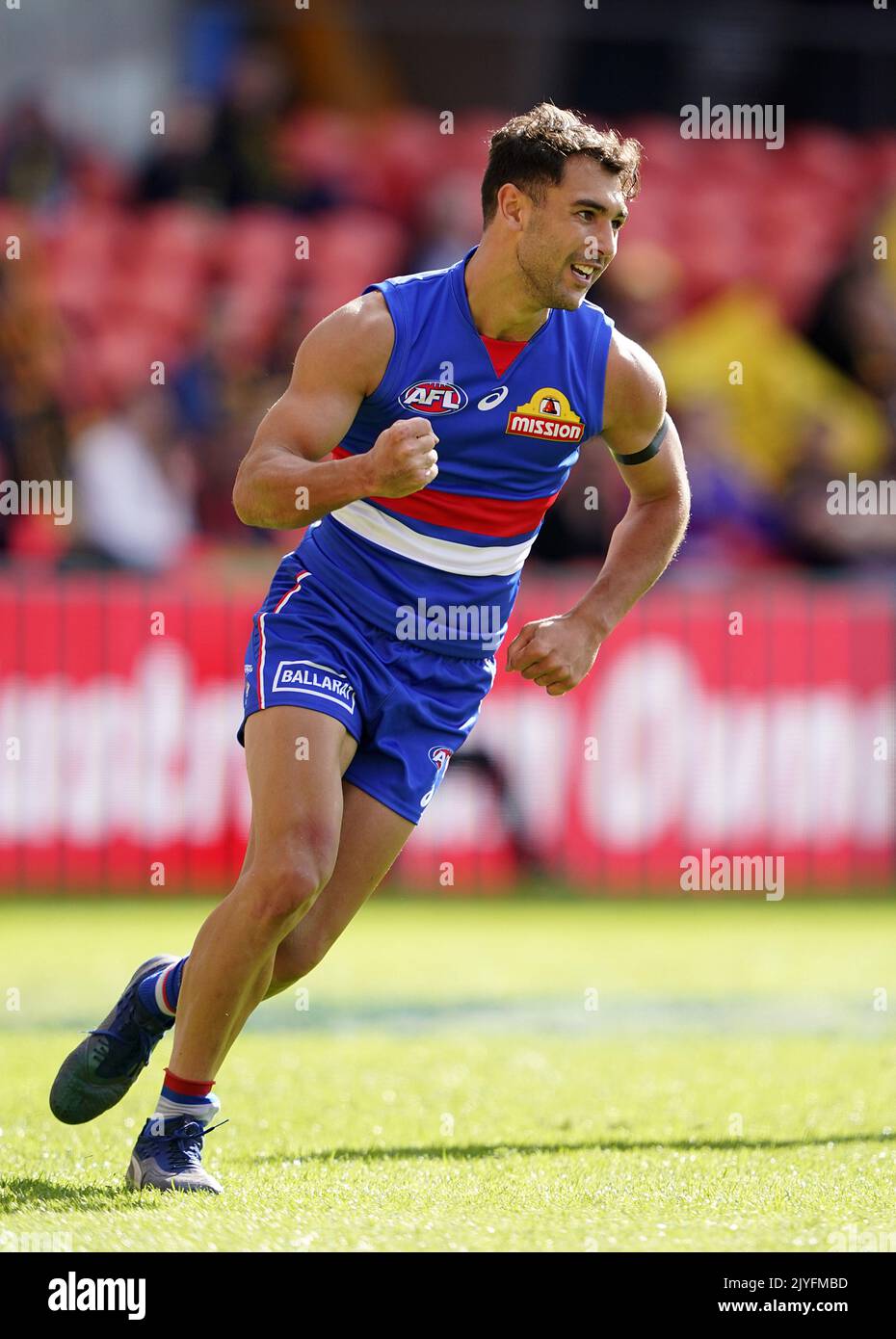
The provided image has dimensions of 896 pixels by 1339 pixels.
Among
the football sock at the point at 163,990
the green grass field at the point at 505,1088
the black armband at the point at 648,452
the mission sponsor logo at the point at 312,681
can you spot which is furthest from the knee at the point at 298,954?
the black armband at the point at 648,452

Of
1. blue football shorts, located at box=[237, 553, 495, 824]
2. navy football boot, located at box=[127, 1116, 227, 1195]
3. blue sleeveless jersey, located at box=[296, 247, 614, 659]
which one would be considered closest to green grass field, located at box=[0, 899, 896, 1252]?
navy football boot, located at box=[127, 1116, 227, 1195]

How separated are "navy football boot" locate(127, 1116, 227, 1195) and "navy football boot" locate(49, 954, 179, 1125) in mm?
498

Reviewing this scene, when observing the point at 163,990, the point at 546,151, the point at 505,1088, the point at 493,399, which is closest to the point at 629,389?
the point at 493,399

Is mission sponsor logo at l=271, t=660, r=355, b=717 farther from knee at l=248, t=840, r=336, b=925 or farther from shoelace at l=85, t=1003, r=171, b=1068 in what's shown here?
shoelace at l=85, t=1003, r=171, b=1068

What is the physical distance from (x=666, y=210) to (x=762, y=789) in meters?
6.94

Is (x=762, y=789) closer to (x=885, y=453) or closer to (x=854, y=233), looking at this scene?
(x=885, y=453)

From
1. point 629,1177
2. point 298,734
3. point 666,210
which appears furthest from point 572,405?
point 666,210

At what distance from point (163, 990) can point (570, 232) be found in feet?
7.77

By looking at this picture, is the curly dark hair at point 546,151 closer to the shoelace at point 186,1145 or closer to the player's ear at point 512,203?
the player's ear at point 512,203

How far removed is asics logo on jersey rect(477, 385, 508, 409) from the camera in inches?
211

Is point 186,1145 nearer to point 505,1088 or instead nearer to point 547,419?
point 505,1088

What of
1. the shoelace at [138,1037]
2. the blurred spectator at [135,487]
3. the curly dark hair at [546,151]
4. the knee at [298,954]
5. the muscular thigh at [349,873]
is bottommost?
the shoelace at [138,1037]

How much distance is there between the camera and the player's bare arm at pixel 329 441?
15.1ft

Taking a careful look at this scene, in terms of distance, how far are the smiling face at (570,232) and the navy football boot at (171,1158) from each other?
93.2 inches
